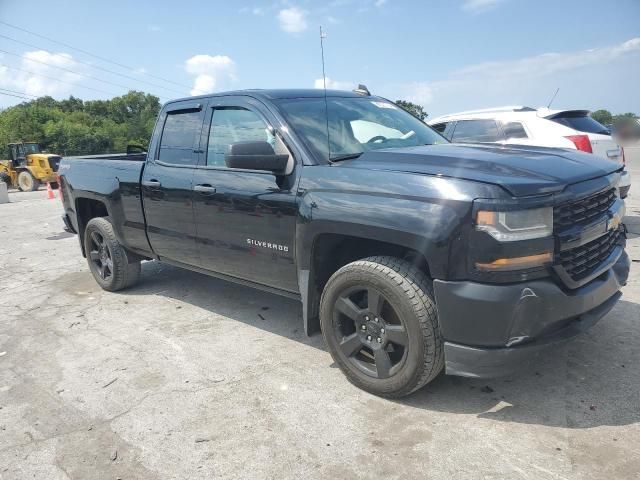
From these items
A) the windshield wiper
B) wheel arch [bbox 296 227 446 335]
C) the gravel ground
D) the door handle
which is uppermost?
the windshield wiper

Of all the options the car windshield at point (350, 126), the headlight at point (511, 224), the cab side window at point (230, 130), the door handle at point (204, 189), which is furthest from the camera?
the door handle at point (204, 189)

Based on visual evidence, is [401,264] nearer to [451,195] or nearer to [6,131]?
[451,195]

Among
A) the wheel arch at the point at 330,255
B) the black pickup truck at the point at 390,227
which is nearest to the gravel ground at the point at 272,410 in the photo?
the black pickup truck at the point at 390,227

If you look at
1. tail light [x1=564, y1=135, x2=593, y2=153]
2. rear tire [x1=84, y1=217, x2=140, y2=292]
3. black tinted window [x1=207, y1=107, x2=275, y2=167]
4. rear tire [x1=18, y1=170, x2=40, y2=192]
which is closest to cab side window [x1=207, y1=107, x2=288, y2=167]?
Result: black tinted window [x1=207, y1=107, x2=275, y2=167]

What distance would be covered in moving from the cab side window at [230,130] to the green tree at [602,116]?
590 cm

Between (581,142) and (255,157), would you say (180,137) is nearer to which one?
(255,157)

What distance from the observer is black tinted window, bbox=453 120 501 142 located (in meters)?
7.40

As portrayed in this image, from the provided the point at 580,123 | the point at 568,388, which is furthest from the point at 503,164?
the point at 580,123

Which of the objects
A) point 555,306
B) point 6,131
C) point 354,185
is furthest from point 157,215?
point 6,131

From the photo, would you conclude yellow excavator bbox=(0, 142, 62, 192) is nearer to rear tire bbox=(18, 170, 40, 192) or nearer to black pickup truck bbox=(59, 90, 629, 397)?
rear tire bbox=(18, 170, 40, 192)

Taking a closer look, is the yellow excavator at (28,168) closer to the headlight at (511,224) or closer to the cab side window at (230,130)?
the cab side window at (230,130)

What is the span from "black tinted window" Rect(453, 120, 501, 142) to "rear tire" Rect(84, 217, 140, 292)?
4818mm

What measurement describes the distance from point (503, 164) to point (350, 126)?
1.27 meters

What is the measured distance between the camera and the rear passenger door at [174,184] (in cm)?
423
